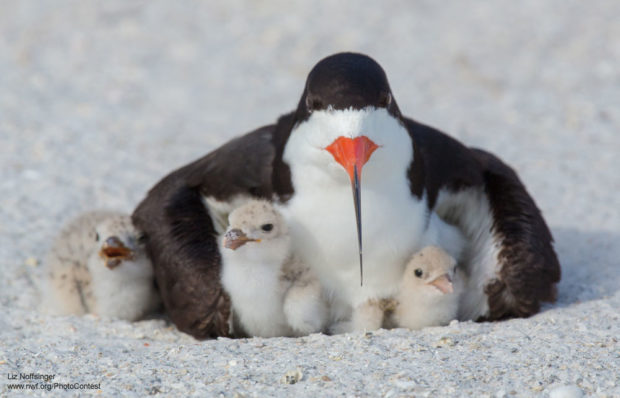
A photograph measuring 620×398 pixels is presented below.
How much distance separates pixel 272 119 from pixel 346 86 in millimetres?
4110

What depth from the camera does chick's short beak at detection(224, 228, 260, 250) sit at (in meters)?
4.14

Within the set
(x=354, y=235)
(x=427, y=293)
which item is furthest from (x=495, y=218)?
(x=354, y=235)

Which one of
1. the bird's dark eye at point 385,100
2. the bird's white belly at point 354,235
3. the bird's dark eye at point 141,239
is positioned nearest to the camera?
the bird's dark eye at point 385,100

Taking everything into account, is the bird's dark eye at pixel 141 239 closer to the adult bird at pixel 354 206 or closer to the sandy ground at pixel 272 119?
the adult bird at pixel 354 206

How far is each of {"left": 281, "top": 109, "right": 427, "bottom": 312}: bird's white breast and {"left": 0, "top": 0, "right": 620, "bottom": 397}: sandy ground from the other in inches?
13.2

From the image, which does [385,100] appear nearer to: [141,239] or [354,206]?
[354,206]

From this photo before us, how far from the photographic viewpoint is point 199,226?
451 centimetres

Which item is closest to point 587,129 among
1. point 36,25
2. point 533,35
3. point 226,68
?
point 533,35

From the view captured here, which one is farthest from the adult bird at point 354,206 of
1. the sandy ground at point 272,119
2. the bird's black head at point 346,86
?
the sandy ground at point 272,119

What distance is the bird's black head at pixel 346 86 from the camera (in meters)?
3.83

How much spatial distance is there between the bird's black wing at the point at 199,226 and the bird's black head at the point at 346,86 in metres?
0.51

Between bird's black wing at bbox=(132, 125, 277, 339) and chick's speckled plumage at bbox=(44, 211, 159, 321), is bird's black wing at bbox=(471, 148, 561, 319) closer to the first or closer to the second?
bird's black wing at bbox=(132, 125, 277, 339)

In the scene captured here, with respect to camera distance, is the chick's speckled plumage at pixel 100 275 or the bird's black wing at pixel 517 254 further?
the chick's speckled plumage at pixel 100 275

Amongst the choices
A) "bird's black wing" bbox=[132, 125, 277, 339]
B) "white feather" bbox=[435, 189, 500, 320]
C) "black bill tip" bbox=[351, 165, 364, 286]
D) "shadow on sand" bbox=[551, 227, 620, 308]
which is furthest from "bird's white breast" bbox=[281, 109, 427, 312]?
"shadow on sand" bbox=[551, 227, 620, 308]
